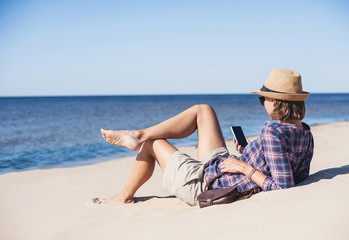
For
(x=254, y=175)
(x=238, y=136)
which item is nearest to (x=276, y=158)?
(x=254, y=175)

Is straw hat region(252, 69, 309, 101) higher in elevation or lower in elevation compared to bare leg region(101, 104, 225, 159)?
higher

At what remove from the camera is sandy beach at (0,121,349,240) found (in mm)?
2220

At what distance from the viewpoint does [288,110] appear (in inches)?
113

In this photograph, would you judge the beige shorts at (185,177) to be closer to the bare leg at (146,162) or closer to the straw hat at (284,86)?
the bare leg at (146,162)

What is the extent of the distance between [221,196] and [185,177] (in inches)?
18.8

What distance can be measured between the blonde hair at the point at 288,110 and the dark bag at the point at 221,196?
72cm

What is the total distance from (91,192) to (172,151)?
211cm

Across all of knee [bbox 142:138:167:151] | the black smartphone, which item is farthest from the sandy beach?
the black smartphone

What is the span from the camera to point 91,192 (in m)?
5.03

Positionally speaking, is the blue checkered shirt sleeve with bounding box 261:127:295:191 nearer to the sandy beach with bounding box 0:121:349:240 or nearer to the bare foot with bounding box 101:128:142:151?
the sandy beach with bounding box 0:121:349:240

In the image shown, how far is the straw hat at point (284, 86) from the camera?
2.84m

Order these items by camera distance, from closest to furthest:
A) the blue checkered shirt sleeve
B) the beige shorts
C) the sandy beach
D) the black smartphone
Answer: the sandy beach → the blue checkered shirt sleeve → the beige shorts → the black smartphone

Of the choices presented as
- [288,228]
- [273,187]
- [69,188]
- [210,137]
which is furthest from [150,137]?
[69,188]

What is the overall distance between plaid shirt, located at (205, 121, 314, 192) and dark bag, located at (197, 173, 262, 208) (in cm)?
6
